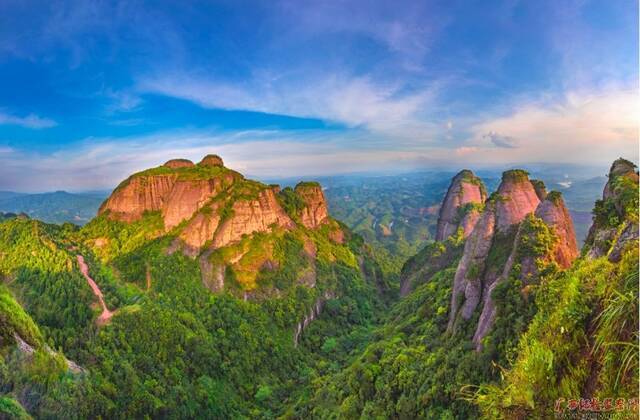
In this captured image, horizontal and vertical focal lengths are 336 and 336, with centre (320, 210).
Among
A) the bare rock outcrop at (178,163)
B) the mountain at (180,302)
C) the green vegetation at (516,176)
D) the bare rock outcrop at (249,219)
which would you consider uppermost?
the bare rock outcrop at (178,163)

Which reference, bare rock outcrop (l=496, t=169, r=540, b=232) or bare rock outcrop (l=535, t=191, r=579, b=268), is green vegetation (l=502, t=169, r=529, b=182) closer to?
bare rock outcrop (l=496, t=169, r=540, b=232)

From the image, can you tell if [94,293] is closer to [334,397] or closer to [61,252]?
[61,252]

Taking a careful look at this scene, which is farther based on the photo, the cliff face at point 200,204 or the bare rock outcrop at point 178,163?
the bare rock outcrop at point 178,163

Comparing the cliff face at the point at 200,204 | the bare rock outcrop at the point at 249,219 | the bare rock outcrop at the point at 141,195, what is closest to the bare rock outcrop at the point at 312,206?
the cliff face at the point at 200,204

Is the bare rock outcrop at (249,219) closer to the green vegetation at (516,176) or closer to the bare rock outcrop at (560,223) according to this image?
the green vegetation at (516,176)

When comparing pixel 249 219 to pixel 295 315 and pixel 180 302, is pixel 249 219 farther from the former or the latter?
pixel 295 315

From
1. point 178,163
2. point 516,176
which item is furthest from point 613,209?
point 178,163
